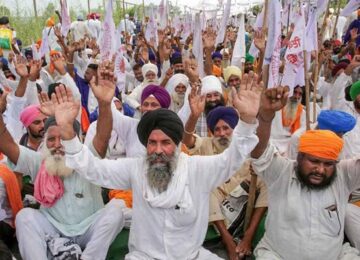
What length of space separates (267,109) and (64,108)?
119cm

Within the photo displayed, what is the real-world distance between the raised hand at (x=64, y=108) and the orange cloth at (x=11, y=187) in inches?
39.3

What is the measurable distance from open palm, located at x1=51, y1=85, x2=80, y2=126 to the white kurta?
268mm

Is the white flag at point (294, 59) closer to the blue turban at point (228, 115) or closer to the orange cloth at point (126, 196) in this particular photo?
the blue turban at point (228, 115)

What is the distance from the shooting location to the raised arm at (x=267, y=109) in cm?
241

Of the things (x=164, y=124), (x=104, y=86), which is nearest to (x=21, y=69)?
(x=104, y=86)

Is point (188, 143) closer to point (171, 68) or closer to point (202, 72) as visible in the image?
point (202, 72)

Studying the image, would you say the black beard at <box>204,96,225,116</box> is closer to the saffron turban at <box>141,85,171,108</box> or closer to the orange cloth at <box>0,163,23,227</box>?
the saffron turban at <box>141,85,171,108</box>

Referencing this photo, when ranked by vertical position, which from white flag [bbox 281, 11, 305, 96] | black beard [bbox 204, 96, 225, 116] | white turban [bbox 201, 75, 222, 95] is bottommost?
black beard [bbox 204, 96, 225, 116]

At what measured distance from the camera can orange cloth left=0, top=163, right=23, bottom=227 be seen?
10.3 feet

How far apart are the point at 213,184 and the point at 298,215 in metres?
0.59

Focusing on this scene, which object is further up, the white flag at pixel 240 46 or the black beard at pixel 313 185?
the white flag at pixel 240 46

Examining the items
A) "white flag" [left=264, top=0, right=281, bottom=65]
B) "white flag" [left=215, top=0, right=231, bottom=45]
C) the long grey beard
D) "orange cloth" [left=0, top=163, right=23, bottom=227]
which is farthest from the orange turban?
"white flag" [left=215, top=0, right=231, bottom=45]

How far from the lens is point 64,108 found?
246 centimetres

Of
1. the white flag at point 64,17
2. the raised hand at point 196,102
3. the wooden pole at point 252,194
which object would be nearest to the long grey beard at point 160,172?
the raised hand at point 196,102
